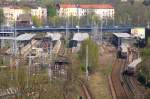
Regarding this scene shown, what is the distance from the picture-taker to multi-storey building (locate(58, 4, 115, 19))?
1485 inches

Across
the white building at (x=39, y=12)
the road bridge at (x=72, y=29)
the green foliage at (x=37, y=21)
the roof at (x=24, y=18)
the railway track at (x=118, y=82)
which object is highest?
the white building at (x=39, y=12)

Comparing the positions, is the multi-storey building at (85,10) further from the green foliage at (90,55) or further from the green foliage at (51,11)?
the green foliage at (90,55)

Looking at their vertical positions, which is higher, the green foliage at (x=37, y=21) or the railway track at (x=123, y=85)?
the green foliage at (x=37, y=21)

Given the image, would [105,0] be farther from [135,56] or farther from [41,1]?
[135,56]

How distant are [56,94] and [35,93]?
533 millimetres

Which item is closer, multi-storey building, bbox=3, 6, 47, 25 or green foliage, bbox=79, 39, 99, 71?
green foliage, bbox=79, 39, 99, 71

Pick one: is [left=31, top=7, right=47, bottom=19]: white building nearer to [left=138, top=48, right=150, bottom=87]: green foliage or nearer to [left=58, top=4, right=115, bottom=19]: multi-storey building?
[left=58, top=4, right=115, bottom=19]: multi-storey building

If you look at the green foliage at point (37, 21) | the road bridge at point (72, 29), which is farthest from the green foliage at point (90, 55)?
the green foliage at point (37, 21)

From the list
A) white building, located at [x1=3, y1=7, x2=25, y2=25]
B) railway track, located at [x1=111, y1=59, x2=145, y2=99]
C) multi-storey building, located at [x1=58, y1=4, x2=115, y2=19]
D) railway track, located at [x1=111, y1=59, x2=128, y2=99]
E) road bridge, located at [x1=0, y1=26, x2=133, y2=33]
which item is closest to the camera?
railway track, located at [x1=111, y1=59, x2=145, y2=99]

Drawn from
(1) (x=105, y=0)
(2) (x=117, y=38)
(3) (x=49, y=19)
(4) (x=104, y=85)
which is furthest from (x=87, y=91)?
(1) (x=105, y=0)

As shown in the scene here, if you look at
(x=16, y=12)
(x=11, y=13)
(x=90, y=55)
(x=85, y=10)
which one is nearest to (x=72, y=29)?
(x=11, y=13)

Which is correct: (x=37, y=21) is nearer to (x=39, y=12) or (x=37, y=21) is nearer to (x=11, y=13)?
(x=11, y=13)

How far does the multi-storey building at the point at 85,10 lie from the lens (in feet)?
124

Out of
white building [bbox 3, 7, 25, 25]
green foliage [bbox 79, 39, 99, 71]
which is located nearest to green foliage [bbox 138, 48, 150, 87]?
green foliage [bbox 79, 39, 99, 71]
